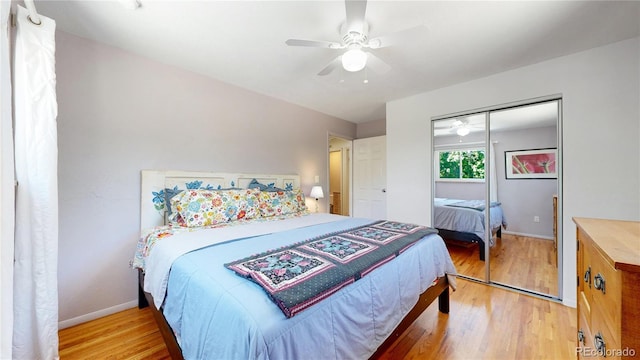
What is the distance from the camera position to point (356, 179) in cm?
472

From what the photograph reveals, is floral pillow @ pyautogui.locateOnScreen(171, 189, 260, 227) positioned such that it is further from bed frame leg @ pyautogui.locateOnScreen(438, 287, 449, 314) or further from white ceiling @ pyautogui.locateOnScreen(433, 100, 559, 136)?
white ceiling @ pyautogui.locateOnScreen(433, 100, 559, 136)

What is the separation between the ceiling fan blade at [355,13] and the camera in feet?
4.46

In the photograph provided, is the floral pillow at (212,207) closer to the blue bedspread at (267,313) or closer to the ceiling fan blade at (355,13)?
the blue bedspread at (267,313)

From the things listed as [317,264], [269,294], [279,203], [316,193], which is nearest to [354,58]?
[317,264]

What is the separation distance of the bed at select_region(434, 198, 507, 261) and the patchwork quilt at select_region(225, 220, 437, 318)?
148cm

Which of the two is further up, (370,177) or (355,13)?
(355,13)

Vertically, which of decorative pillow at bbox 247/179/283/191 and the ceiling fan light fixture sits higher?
the ceiling fan light fixture

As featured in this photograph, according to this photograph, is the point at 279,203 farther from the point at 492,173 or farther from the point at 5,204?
the point at 492,173

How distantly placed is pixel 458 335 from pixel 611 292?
4.62 ft

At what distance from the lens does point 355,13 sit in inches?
57.4

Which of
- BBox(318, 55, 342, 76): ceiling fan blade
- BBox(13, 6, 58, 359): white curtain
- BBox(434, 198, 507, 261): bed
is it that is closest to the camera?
BBox(13, 6, 58, 359): white curtain

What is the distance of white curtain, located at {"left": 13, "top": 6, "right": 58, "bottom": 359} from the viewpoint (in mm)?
1354

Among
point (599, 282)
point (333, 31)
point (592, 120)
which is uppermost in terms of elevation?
point (333, 31)

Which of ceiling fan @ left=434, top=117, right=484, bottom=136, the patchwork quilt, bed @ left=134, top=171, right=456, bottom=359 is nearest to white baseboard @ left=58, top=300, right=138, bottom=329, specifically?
bed @ left=134, top=171, right=456, bottom=359
